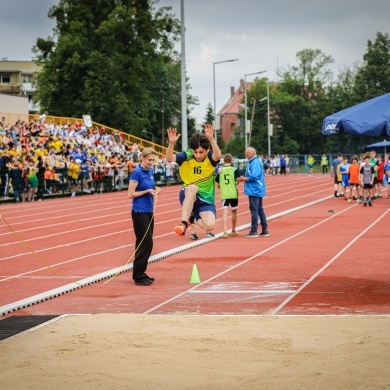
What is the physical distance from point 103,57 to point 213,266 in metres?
56.6

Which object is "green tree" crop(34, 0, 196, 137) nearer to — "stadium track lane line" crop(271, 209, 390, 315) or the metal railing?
the metal railing

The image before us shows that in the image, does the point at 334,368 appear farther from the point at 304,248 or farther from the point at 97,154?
the point at 97,154

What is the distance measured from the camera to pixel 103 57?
70.1 meters

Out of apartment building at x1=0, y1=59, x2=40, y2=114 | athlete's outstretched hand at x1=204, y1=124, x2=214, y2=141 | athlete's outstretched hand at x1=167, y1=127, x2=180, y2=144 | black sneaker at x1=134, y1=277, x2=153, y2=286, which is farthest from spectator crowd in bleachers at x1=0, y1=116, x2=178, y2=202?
apartment building at x1=0, y1=59, x2=40, y2=114

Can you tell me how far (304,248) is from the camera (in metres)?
17.7

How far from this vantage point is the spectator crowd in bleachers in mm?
35938

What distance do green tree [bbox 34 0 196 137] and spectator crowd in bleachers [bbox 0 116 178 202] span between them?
63.9ft

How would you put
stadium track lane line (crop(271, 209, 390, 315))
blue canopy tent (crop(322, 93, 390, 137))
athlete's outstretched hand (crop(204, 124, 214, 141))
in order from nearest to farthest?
1. blue canopy tent (crop(322, 93, 390, 137))
2. stadium track lane line (crop(271, 209, 390, 315))
3. athlete's outstretched hand (crop(204, 124, 214, 141))

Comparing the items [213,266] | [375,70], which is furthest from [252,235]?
[375,70]

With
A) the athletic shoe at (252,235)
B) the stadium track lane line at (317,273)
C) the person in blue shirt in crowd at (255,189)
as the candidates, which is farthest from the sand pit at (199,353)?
the person in blue shirt in crowd at (255,189)

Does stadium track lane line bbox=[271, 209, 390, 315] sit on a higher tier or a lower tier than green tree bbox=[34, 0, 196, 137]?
lower

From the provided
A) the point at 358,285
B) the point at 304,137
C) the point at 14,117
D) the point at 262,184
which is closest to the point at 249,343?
the point at 358,285

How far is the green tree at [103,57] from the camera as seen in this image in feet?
230

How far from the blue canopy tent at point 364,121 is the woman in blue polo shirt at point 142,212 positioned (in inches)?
111
